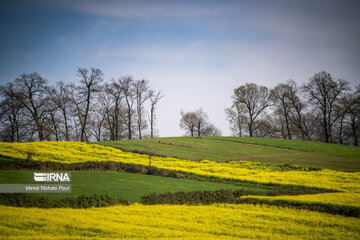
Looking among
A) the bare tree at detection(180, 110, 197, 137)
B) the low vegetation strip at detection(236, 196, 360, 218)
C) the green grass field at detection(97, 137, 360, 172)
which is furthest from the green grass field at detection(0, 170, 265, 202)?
the bare tree at detection(180, 110, 197, 137)

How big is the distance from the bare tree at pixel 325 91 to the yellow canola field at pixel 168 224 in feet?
179

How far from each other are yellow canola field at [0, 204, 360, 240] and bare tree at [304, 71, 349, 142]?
54.7 m

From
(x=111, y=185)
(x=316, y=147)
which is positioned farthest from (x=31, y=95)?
(x=316, y=147)

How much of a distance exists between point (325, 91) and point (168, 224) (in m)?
61.7

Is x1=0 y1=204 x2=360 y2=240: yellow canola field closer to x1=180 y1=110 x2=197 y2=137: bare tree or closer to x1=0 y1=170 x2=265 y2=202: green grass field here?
x1=0 y1=170 x2=265 y2=202: green grass field

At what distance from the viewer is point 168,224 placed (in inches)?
384

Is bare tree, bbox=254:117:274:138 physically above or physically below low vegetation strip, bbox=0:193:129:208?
above

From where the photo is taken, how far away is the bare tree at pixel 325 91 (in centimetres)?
5816

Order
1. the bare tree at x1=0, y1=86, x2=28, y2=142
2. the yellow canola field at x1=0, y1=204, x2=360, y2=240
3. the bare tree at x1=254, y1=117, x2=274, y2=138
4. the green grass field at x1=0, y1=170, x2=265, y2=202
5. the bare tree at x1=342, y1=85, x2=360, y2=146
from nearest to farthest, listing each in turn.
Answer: the yellow canola field at x1=0, y1=204, x2=360, y2=240, the green grass field at x1=0, y1=170, x2=265, y2=202, the bare tree at x1=0, y1=86, x2=28, y2=142, the bare tree at x1=342, y1=85, x2=360, y2=146, the bare tree at x1=254, y1=117, x2=274, y2=138

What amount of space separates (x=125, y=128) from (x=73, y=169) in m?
48.4

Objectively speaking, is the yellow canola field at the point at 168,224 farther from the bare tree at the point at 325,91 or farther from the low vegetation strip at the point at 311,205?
the bare tree at the point at 325,91

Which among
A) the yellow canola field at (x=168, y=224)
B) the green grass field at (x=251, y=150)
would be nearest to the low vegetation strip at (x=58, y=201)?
the yellow canola field at (x=168, y=224)

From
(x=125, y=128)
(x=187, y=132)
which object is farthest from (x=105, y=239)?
(x=187, y=132)

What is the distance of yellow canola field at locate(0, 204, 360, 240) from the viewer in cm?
812
